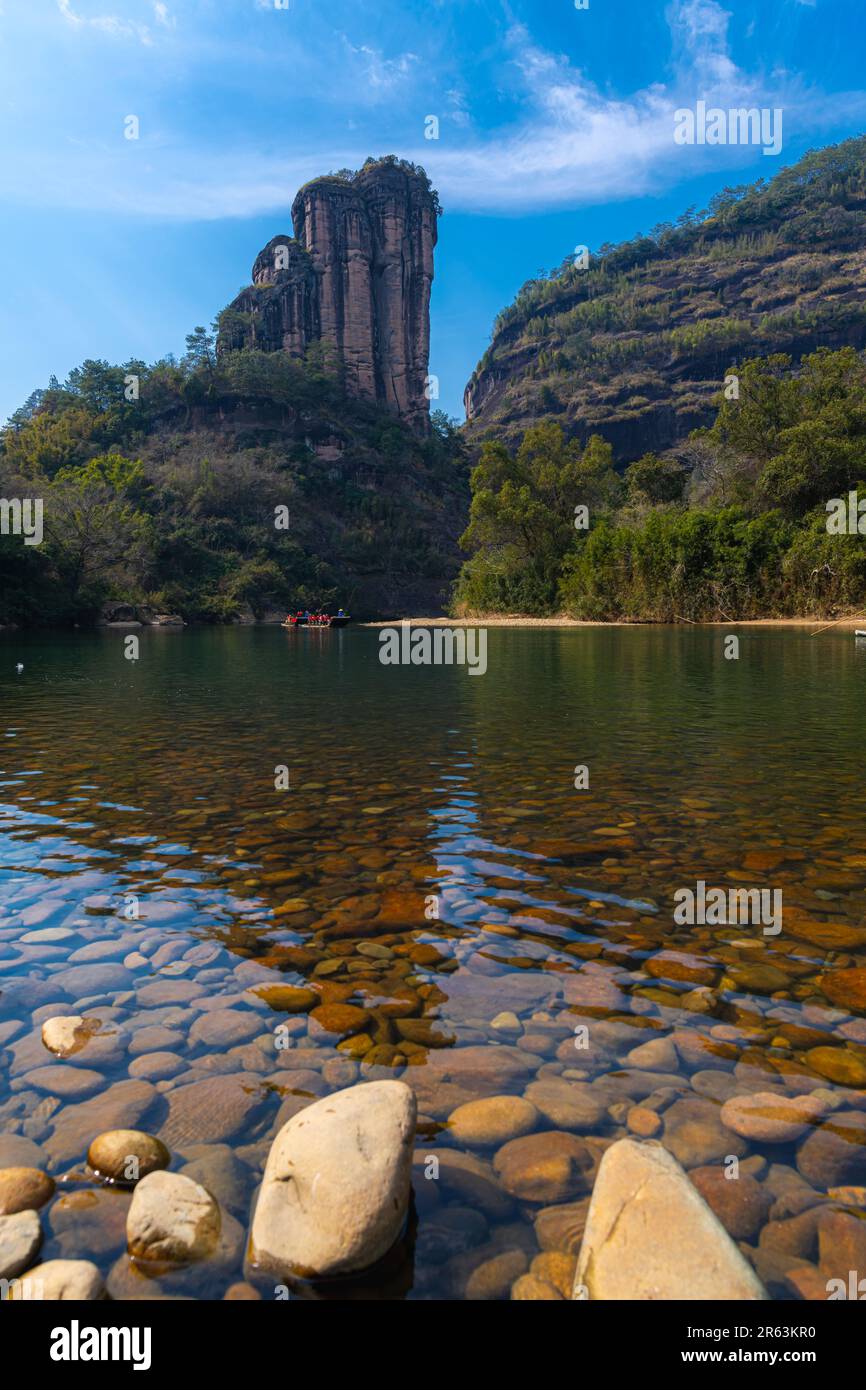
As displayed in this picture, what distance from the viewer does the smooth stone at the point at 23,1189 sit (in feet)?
7.41

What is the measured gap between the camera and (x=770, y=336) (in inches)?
4781

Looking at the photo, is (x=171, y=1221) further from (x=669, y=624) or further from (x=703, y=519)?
(x=669, y=624)

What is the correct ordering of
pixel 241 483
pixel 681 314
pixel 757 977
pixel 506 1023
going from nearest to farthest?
pixel 506 1023 < pixel 757 977 < pixel 241 483 < pixel 681 314

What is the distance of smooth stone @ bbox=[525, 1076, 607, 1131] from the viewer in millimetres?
2645

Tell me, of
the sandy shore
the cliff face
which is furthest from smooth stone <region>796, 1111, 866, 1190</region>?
the cliff face

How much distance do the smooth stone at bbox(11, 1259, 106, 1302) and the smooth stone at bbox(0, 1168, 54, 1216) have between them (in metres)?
0.29

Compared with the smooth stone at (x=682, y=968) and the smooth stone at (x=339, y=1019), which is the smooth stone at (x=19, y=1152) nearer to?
the smooth stone at (x=339, y=1019)

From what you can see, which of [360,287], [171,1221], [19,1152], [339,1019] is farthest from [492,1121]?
[360,287]

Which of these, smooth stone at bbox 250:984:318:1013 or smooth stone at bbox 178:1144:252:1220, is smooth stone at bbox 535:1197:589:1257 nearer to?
smooth stone at bbox 178:1144:252:1220

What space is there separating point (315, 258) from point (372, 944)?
133782 mm

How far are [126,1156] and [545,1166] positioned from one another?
52.7 inches

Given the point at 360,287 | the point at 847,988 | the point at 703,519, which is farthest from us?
the point at 360,287

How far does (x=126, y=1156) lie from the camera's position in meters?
2.45
